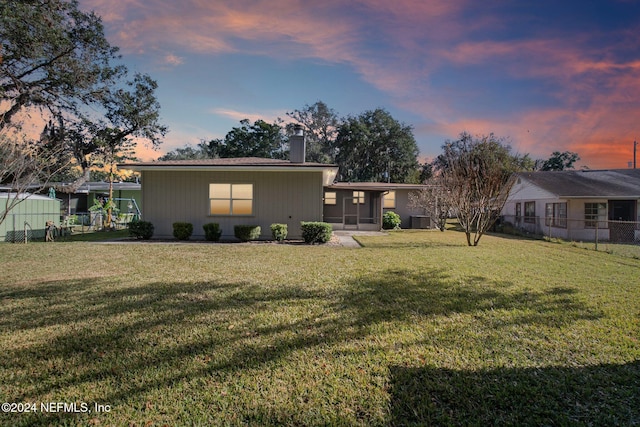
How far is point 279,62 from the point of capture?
1342 cm

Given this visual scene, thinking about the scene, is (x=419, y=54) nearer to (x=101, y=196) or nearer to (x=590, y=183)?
(x=590, y=183)

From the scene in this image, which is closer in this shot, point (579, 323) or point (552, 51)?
point (579, 323)

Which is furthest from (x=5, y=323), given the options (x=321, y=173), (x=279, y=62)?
(x=279, y=62)

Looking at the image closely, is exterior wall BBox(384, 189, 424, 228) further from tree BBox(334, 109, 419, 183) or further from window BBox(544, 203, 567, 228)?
tree BBox(334, 109, 419, 183)

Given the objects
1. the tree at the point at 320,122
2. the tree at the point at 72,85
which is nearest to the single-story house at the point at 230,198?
the tree at the point at 72,85

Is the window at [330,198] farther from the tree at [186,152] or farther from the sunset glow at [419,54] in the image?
the tree at [186,152]

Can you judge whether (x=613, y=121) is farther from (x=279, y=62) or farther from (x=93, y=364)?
(x=93, y=364)

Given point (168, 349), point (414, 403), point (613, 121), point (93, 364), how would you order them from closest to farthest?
point (414, 403), point (93, 364), point (168, 349), point (613, 121)

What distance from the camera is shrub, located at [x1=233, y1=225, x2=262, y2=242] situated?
40.2 ft

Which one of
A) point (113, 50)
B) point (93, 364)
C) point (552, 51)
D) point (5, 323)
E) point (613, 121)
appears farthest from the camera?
point (113, 50)

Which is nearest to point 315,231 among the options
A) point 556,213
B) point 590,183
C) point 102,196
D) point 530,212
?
point 556,213

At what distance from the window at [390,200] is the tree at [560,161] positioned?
1410 inches

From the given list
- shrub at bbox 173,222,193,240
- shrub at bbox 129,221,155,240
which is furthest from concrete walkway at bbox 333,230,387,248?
shrub at bbox 129,221,155,240

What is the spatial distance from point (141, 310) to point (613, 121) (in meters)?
17.7
